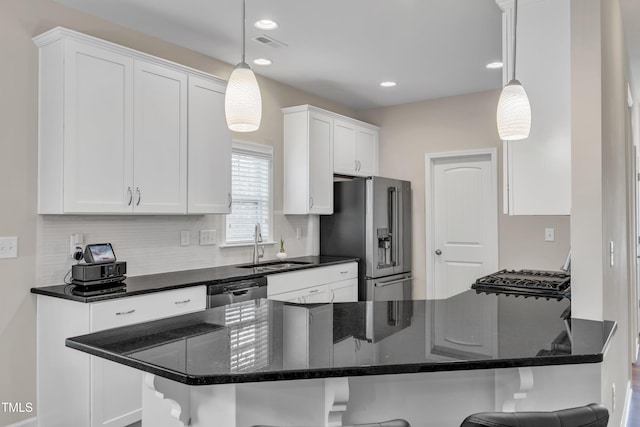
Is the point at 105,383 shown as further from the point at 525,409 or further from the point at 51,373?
the point at 525,409

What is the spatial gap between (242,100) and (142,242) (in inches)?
77.3

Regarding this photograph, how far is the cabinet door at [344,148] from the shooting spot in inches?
196

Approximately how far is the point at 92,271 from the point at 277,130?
7.93 feet

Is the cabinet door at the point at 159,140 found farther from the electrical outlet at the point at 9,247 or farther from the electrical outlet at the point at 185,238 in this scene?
the electrical outlet at the point at 9,247

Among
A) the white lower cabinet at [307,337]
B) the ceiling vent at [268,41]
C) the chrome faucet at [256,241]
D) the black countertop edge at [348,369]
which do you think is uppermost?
the ceiling vent at [268,41]

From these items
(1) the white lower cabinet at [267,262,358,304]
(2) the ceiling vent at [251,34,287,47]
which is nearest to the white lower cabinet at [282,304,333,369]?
(1) the white lower cabinet at [267,262,358,304]

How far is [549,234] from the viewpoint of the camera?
15.0 feet

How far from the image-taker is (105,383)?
2.63m

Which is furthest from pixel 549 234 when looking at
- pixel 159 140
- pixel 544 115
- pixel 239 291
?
pixel 159 140

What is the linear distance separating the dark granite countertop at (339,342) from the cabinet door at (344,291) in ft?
7.69

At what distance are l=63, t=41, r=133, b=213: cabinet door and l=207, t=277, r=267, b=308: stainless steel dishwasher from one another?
31.2 inches

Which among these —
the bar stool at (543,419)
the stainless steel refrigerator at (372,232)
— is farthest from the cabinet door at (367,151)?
the bar stool at (543,419)

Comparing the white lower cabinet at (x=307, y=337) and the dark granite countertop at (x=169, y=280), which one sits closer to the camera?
the white lower cabinet at (x=307, y=337)

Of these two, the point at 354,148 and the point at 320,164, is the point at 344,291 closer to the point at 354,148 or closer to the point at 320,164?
the point at 320,164
